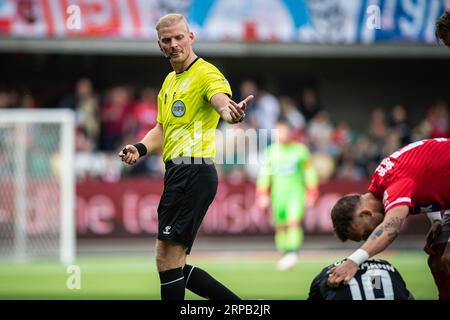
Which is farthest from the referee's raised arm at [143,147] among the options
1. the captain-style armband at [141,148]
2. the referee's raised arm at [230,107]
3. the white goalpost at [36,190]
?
the white goalpost at [36,190]

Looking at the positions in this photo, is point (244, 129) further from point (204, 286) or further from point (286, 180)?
point (204, 286)

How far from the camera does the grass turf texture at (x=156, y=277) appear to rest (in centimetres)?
1053

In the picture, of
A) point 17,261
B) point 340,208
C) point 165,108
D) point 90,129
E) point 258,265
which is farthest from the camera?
point 90,129

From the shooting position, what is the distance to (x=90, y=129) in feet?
65.2

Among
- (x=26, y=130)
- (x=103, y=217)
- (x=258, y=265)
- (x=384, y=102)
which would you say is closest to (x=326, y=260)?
(x=258, y=265)

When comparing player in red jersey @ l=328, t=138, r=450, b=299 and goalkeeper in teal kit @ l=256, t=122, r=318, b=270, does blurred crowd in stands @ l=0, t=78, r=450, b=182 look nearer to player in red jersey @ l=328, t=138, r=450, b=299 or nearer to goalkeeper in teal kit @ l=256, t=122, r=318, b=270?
goalkeeper in teal kit @ l=256, t=122, r=318, b=270

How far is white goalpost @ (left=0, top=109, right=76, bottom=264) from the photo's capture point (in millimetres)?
16391

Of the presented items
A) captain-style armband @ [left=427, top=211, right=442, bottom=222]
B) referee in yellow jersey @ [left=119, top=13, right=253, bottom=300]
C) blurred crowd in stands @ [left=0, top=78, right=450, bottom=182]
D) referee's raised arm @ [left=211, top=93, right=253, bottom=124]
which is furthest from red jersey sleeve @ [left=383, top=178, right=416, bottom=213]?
blurred crowd in stands @ [left=0, top=78, right=450, bottom=182]

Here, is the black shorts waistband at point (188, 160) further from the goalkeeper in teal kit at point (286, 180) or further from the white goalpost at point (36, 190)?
the white goalpost at point (36, 190)

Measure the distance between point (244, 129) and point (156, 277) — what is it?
6.64 meters

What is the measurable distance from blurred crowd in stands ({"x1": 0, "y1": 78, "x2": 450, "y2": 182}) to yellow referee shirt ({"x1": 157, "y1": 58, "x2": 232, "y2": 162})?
38.1 ft

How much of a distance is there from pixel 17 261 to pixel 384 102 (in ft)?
38.6

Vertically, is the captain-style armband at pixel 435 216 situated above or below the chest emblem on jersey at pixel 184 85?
below

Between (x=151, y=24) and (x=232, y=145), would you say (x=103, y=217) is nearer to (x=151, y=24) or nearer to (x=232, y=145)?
(x=232, y=145)
